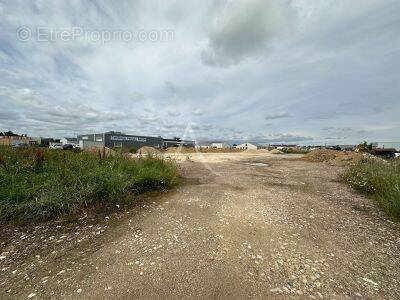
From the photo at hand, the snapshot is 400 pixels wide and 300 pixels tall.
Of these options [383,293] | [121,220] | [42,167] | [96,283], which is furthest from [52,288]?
[42,167]

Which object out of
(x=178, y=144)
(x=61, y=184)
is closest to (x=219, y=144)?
(x=178, y=144)

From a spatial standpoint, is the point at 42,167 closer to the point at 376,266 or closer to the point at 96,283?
the point at 96,283

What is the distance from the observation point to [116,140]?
64.7 meters

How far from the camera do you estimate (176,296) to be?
8.14ft

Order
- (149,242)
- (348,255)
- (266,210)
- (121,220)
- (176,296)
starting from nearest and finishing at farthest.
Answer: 1. (176,296)
2. (348,255)
3. (149,242)
4. (121,220)
5. (266,210)

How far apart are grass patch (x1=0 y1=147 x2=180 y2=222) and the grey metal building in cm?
5239

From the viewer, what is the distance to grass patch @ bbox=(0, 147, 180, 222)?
4504mm

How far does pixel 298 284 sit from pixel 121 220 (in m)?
3.36

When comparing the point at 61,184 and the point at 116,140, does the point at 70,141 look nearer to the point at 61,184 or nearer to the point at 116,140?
the point at 116,140

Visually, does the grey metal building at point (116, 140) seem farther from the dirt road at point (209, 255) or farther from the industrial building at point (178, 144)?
the dirt road at point (209, 255)

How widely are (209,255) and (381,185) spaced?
635cm

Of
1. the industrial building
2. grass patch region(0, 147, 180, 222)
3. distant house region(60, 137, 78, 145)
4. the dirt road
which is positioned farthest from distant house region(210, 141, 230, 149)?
the dirt road

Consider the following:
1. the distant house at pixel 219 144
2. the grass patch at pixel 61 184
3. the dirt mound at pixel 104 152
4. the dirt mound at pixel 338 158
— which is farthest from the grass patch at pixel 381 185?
the distant house at pixel 219 144

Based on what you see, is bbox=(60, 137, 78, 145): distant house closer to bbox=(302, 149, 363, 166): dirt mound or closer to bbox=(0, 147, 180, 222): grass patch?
bbox=(302, 149, 363, 166): dirt mound
